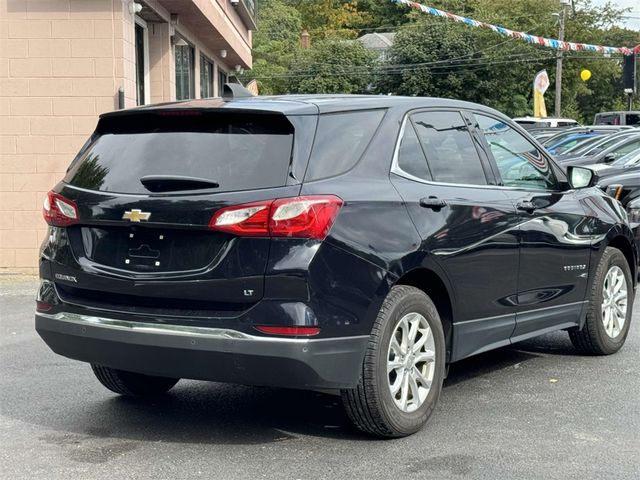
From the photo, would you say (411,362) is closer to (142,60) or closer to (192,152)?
(192,152)

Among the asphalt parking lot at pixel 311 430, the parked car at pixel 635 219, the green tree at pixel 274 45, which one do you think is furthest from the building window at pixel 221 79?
the green tree at pixel 274 45

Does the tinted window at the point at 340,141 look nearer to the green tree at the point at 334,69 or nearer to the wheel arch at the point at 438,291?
the wheel arch at the point at 438,291

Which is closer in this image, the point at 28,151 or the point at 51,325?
the point at 51,325

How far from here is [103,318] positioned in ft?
14.8

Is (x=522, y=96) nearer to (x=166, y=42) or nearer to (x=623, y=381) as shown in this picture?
(x=166, y=42)

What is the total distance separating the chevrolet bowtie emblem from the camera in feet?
14.4

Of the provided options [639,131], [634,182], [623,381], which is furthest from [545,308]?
[639,131]

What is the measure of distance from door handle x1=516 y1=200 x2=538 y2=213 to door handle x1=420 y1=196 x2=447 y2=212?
2.77 feet

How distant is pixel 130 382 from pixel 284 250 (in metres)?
1.78

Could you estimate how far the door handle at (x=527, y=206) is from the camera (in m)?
5.65

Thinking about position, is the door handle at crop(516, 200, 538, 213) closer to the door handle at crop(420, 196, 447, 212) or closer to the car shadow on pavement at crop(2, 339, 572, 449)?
the door handle at crop(420, 196, 447, 212)

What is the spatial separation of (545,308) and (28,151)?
814 cm

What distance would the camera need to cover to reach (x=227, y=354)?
4.18 metres

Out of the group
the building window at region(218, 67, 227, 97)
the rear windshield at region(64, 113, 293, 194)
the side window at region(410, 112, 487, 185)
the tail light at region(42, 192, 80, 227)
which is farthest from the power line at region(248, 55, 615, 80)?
the tail light at region(42, 192, 80, 227)
